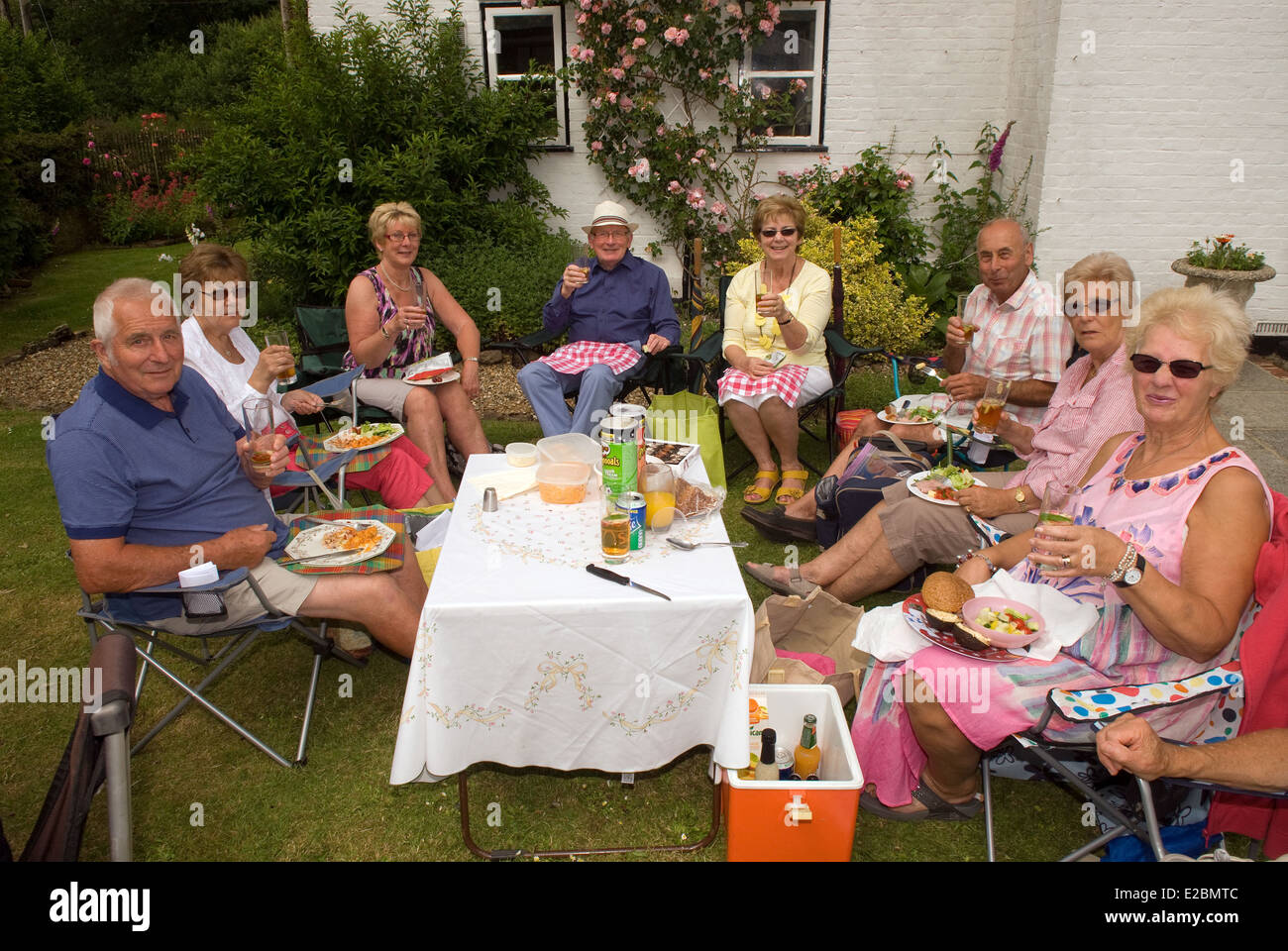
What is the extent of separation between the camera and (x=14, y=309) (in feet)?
31.4

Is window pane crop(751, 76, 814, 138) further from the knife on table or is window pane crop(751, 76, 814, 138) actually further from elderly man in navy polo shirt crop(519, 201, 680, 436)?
the knife on table

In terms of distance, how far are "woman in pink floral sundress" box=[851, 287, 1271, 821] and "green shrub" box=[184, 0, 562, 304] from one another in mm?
5800

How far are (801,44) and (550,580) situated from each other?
676cm

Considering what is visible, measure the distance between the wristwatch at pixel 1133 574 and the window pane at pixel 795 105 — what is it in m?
6.39

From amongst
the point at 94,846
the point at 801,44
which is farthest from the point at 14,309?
the point at 94,846

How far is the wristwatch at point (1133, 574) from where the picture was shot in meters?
2.01

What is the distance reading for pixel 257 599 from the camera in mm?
2668

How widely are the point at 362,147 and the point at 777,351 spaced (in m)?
4.36

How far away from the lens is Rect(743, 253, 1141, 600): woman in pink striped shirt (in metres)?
3.01

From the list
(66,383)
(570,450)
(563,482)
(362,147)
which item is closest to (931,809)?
(563,482)

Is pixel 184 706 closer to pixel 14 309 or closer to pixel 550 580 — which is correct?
pixel 550 580

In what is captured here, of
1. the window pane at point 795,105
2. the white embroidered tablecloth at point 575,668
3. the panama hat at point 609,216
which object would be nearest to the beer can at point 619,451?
the white embroidered tablecloth at point 575,668

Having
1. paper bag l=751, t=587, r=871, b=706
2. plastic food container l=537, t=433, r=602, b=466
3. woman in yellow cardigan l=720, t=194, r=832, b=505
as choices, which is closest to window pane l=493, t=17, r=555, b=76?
woman in yellow cardigan l=720, t=194, r=832, b=505
